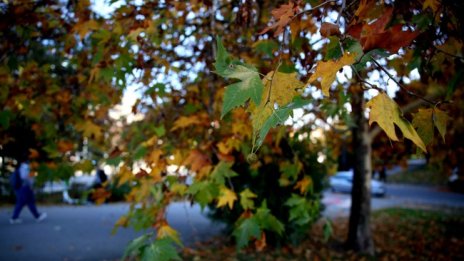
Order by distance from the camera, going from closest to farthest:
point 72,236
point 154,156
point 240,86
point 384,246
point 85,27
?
point 240,86, point 154,156, point 85,27, point 384,246, point 72,236

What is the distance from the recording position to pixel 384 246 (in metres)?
7.06

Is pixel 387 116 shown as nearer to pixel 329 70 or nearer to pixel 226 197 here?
pixel 329 70

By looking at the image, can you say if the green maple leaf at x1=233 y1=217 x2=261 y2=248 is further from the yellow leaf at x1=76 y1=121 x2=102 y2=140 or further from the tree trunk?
the tree trunk

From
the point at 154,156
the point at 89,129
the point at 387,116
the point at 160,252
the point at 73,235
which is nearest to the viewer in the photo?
the point at 387,116

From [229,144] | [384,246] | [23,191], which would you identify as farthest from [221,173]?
[23,191]

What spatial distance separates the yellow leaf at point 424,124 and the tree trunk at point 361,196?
204 inches

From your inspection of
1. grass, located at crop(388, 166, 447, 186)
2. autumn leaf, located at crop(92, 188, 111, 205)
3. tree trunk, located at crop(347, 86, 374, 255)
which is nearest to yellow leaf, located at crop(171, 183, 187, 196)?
autumn leaf, located at crop(92, 188, 111, 205)

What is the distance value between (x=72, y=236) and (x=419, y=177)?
2629 centimetres

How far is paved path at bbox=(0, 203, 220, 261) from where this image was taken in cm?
619

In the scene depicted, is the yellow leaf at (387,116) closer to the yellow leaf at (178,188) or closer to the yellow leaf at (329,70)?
the yellow leaf at (329,70)

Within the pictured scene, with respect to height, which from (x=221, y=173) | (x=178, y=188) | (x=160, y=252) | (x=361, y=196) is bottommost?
(x=361, y=196)

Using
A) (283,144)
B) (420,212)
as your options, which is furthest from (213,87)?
(420,212)

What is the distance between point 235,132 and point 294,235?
15.0 ft

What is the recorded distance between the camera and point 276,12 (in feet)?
5.85
